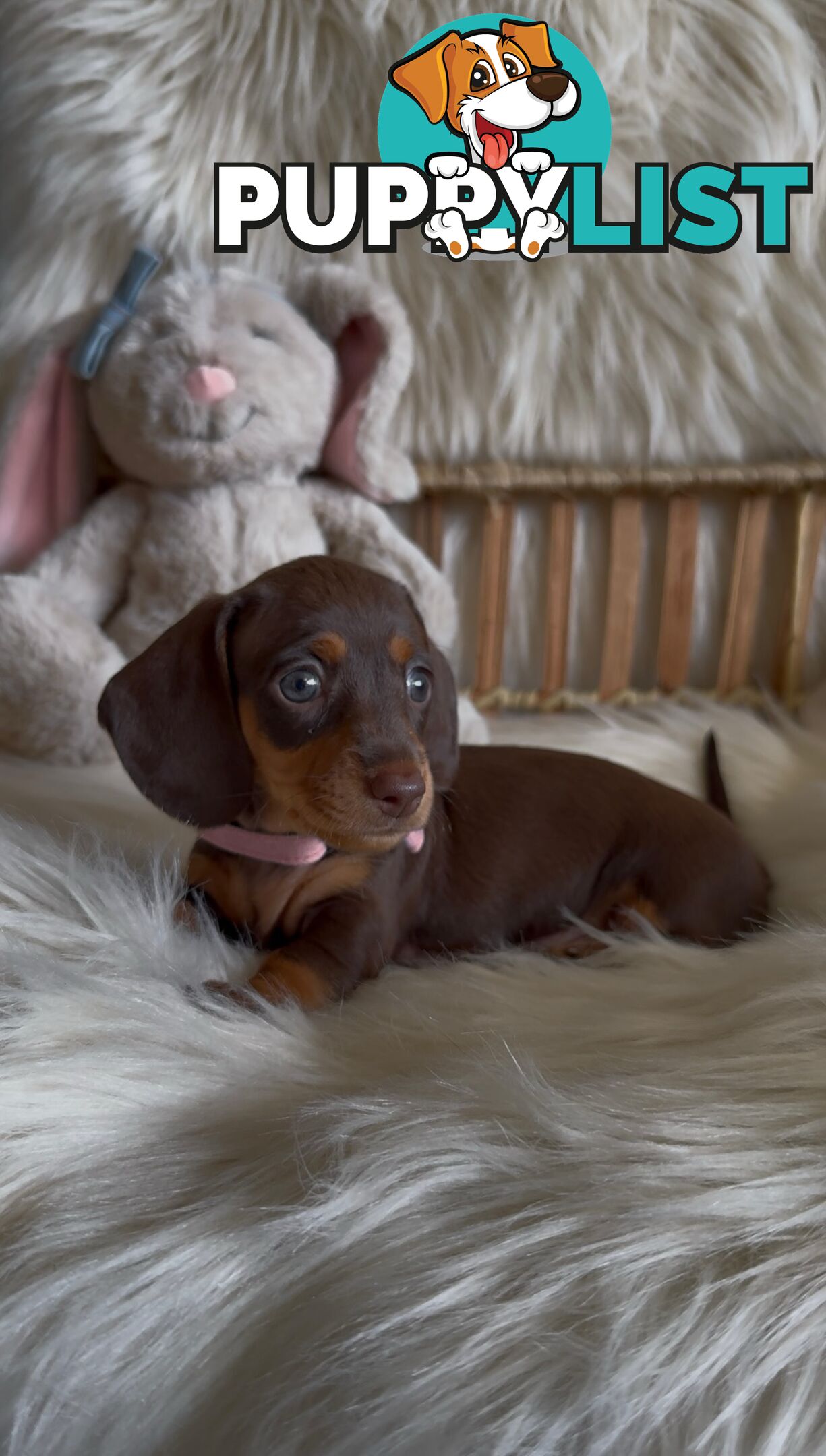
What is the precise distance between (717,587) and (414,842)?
71cm

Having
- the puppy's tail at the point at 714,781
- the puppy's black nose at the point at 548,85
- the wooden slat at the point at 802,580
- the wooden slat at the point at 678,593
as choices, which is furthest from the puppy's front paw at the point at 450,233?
the puppy's tail at the point at 714,781

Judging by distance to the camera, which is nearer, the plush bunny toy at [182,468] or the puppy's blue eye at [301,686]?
the puppy's blue eye at [301,686]

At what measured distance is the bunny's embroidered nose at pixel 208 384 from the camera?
41.8 inches

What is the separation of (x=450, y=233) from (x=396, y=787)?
2.60ft

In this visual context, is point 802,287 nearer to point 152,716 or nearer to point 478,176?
point 478,176

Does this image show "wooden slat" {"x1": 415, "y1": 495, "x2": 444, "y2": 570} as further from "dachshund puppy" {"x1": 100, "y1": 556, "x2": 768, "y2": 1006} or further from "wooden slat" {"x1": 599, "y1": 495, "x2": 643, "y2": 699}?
"dachshund puppy" {"x1": 100, "y1": 556, "x2": 768, "y2": 1006}

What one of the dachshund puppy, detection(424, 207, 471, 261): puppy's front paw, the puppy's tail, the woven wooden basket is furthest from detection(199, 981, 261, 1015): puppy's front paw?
detection(424, 207, 471, 261): puppy's front paw

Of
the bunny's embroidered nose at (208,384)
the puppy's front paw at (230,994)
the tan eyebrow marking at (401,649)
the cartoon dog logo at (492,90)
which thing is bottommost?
the puppy's front paw at (230,994)

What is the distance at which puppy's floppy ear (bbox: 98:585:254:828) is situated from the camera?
0.76 metres

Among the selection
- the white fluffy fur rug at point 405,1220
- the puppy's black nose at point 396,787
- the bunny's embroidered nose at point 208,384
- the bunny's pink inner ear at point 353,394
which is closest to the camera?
the white fluffy fur rug at point 405,1220

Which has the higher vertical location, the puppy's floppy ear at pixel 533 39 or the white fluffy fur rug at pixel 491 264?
the puppy's floppy ear at pixel 533 39

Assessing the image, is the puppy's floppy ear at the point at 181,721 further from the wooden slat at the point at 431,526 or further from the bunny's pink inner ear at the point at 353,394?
the wooden slat at the point at 431,526

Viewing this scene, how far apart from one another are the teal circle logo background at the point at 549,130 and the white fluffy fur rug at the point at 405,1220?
0.88m

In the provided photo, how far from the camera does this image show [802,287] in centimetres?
124
